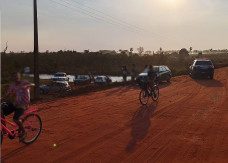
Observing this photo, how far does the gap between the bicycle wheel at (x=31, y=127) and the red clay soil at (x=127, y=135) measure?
160mm

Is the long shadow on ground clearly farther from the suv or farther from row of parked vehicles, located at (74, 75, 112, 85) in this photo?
row of parked vehicles, located at (74, 75, 112, 85)

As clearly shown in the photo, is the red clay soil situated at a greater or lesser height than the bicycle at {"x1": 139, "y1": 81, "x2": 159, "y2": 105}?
lesser

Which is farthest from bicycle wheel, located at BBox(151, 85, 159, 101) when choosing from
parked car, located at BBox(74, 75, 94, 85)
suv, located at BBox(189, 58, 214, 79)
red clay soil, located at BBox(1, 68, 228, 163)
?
parked car, located at BBox(74, 75, 94, 85)

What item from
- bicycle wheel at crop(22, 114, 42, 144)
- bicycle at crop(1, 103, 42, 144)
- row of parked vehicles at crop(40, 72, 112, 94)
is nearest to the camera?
bicycle at crop(1, 103, 42, 144)

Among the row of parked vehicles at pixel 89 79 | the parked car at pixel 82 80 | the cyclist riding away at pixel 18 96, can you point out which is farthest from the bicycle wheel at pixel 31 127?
the parked car at pixel 82 80

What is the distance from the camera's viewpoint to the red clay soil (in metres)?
5.22

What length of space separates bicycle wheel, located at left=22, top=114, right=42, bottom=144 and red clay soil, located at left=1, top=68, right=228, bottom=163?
0.16 meters

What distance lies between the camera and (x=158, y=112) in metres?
9.51

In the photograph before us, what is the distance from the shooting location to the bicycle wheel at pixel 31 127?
583 cm

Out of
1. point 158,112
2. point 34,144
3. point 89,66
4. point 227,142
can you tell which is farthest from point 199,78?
point 89,66

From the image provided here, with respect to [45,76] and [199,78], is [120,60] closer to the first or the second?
[45,76]

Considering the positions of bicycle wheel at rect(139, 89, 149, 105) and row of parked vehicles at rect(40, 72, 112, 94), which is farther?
row of parked vehicles at rect(40, 72, 112, 94)

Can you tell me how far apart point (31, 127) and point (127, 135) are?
2578 millimetres

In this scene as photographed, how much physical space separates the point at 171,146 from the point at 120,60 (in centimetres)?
5129
